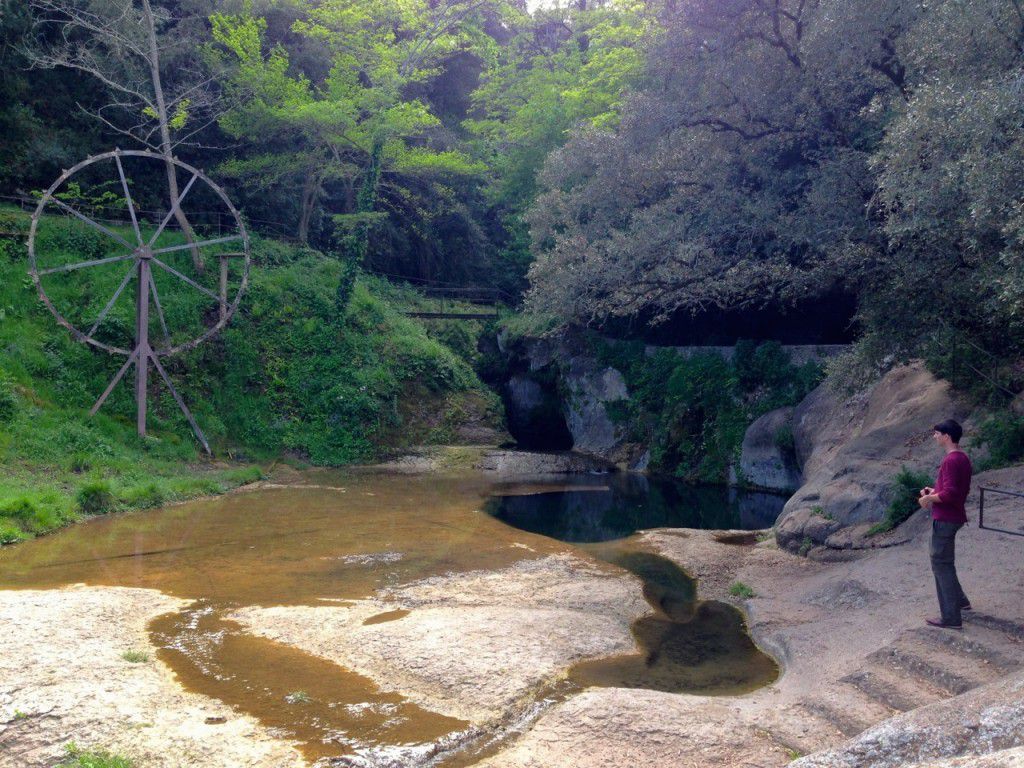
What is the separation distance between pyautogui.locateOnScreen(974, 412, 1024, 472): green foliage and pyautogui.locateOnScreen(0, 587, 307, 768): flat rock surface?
892 centimetres

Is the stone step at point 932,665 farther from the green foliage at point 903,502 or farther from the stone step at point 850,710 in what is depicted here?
the green foliage at point 903,502

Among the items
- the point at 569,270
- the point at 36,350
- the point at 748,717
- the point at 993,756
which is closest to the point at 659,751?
the point at 748,717

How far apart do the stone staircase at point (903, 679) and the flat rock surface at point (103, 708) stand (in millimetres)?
3460

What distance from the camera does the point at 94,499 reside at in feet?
45.2

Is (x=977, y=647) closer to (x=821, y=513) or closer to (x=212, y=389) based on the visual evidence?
(x=821, y=513)

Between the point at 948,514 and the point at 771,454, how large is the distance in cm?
1239

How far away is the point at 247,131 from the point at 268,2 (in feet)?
16.8

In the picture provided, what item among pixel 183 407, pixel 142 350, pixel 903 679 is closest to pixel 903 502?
pixel 903 679

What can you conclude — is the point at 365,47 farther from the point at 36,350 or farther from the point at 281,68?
the point at 36,350

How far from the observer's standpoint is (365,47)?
1074 inches

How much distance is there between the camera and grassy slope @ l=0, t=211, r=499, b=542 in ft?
50.7

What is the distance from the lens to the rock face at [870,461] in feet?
34.7

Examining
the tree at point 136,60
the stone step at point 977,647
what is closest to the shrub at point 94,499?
the tree at point 136,60

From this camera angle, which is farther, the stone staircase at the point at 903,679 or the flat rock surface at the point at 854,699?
the stone staircase at the point at 903,679
